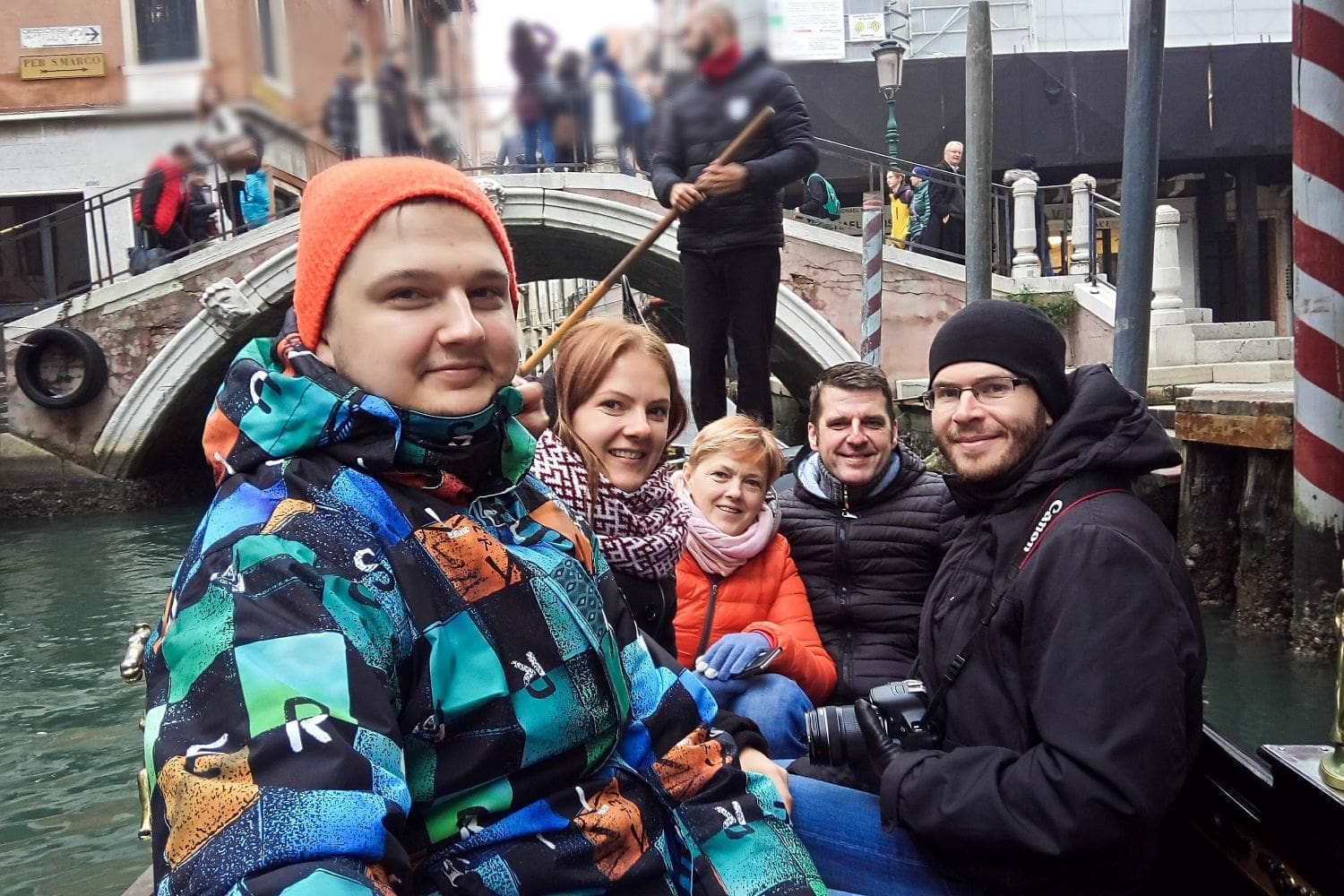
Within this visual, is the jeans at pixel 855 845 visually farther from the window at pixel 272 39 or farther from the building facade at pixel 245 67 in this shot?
the window at pixel 272 39

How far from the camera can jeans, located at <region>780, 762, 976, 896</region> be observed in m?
1.24

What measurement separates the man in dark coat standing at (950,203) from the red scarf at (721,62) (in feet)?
20.0

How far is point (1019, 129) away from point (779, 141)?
751 cm

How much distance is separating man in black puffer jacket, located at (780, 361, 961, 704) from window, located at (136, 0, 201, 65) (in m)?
1.26

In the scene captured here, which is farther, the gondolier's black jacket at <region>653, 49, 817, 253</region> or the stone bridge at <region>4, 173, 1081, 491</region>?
the stone bridge at <region>4, 173, 1081, 491</region>

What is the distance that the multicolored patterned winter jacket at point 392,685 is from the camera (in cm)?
63

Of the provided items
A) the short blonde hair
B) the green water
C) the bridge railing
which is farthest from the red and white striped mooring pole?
the bridge railing

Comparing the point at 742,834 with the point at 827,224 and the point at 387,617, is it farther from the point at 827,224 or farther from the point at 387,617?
the point at 827,224

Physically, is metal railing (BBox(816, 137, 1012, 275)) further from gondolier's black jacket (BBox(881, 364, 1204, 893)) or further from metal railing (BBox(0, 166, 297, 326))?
gondolier's black jacket (BBox(881, 364, 1204, 893))

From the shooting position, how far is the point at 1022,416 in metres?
1.23

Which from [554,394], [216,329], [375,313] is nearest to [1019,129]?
[216,329]

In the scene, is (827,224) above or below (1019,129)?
below

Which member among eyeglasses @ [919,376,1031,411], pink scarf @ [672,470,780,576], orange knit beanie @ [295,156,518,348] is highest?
orange knit beanie @ [295,156,518,348]

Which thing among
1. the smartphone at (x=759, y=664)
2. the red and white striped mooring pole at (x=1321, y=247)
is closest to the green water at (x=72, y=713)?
the smartphone at (x=759, y=664)
